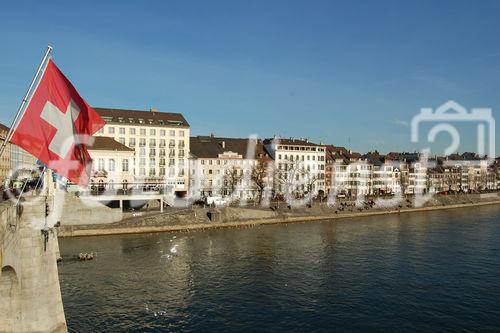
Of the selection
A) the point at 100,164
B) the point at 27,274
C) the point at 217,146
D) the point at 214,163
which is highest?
the point at 217,146

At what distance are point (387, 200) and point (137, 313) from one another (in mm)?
86961

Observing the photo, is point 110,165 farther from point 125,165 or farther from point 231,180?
point 231,180

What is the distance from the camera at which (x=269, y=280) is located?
3897 cm

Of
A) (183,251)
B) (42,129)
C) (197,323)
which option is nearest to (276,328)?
(197,323)

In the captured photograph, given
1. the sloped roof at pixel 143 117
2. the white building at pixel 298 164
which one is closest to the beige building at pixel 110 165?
the sloped roof at pixel 143 117

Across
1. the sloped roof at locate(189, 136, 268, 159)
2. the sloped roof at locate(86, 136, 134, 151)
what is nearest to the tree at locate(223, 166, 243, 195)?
the sloped roof at locate(189, 136, 268, 159)

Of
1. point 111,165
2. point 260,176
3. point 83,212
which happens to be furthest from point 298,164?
point 83,212

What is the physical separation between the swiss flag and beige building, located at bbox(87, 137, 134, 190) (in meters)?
55.7

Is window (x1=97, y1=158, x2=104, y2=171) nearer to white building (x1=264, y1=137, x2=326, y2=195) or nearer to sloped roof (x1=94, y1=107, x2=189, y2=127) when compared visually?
sloped roof (x1=94, y1=107, x2=189, y2=127)

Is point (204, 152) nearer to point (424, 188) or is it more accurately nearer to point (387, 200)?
point (387, 200)

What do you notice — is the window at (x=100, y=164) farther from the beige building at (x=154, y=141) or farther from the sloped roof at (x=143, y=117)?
the sloped roof at (x=143, y=117)

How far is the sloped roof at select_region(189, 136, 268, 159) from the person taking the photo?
10338 cm

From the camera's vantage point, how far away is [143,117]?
95750mm

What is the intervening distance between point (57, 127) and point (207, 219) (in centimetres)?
5504
